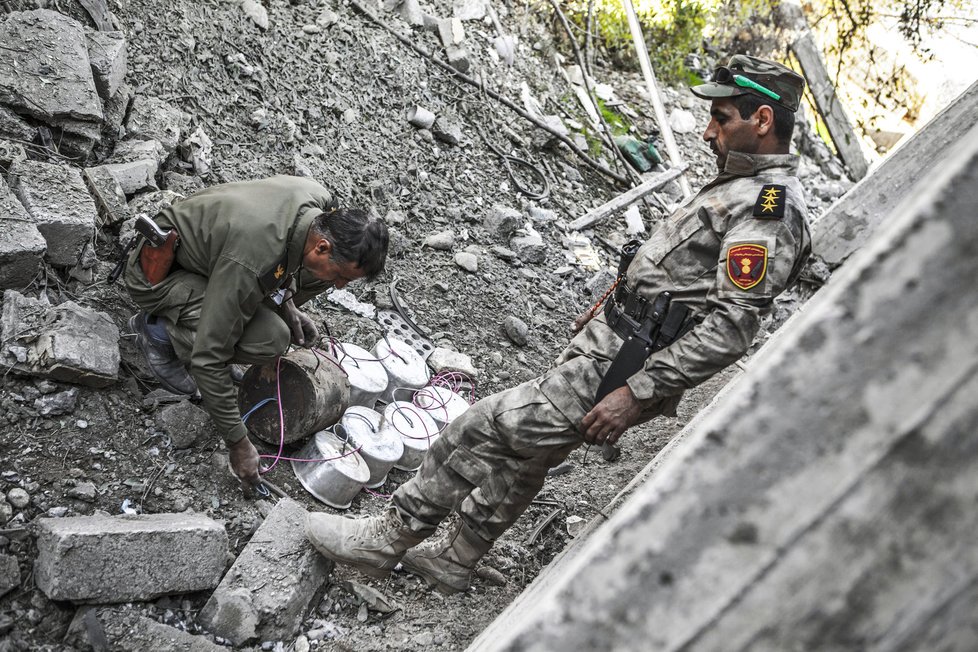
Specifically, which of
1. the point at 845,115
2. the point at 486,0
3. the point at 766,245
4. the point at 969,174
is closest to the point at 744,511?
the point at 969,174

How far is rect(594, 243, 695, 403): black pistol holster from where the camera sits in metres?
3.11

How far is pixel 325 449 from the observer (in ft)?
13.4

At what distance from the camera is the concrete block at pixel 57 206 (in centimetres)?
390

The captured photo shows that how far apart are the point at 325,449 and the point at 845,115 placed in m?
10.3

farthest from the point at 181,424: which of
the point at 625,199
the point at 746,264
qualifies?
the point at 625,199

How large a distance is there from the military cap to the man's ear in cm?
4

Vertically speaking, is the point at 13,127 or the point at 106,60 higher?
the point at 106,60

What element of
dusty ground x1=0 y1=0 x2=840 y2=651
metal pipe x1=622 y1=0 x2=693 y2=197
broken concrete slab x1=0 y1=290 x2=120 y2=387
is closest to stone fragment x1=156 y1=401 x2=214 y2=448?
dusty ground x1=0 y1=0 x2=840 y2=651

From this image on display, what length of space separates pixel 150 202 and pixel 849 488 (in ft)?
14.8

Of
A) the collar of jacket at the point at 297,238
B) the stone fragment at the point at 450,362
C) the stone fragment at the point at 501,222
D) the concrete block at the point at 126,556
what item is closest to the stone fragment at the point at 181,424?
the concrete block at the point at 126,556

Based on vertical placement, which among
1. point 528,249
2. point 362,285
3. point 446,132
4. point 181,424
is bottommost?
point 181,424

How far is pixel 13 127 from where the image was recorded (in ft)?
14.0

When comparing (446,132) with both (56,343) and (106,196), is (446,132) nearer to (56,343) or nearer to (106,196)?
(106,196)

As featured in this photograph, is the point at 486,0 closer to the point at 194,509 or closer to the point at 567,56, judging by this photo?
the point at 567,56
